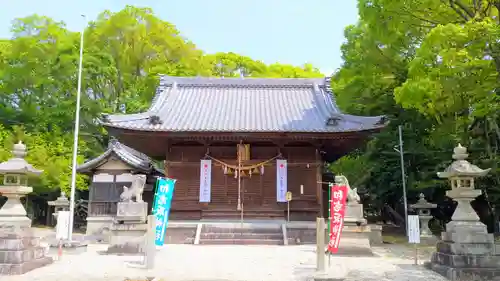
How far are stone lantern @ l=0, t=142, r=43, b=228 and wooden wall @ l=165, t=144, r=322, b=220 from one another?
7.58m

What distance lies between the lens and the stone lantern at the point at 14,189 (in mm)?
9766

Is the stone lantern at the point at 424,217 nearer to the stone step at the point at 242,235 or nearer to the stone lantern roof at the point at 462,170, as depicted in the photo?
the stone step at the point at 242,235

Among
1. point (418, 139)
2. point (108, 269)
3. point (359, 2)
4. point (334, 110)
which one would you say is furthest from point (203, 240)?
point (418, 139)

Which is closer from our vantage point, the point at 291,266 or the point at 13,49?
the point at 291,266

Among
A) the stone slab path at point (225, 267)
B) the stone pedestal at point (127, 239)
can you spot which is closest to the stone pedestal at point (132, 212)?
the stone pedestal at point (127, 239)

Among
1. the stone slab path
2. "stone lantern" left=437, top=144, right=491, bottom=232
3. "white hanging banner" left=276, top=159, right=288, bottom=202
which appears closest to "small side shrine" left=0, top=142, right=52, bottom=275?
the stone slab path

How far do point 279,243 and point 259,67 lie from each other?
27054 millimetres

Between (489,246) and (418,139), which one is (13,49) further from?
(489,246)

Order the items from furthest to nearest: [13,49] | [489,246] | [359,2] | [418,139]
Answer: [13,49], [418,139], [359,2], [489,246]

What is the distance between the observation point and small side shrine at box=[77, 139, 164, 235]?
22.0 metres

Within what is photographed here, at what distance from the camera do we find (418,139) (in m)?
22.0

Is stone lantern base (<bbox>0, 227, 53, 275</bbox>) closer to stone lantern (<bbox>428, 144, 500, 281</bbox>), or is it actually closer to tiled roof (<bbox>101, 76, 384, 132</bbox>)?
tiled roof (<bbox>101, 76, 384, 132</bbox>)

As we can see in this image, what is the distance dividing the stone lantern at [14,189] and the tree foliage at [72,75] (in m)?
14.1

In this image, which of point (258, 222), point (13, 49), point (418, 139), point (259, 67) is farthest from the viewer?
point (259, 67)
